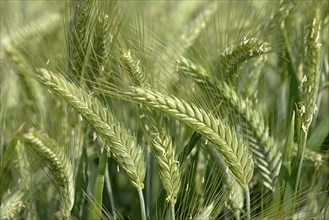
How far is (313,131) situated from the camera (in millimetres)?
1312

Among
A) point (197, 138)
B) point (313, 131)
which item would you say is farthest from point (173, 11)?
point (197, 138)

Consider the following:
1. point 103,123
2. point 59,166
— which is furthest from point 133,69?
point 59,166

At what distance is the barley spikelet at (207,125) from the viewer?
96cm

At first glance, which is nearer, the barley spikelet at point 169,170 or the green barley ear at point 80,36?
the barley spikelet at point 169,170

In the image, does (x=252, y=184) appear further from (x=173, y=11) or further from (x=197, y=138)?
(x=173, y=11)

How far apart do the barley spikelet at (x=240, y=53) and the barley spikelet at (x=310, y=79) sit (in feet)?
0.24

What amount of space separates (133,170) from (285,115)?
17.9 inches

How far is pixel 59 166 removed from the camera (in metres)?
1.11

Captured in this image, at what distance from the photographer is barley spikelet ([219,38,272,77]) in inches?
44.5

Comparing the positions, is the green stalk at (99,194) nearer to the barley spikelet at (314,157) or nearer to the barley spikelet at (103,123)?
the barley spikelet at (103,123)

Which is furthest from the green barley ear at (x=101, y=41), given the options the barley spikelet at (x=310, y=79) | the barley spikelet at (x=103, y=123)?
the barley spikelet at (x=310, y=79)

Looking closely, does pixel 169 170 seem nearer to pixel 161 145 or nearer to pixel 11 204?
pixel 161 145

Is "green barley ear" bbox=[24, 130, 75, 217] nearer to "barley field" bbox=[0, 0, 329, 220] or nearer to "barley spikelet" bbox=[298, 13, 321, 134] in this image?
"barley field" bbox=[0, 0, 329, 220]

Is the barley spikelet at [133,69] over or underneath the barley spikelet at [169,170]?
over
